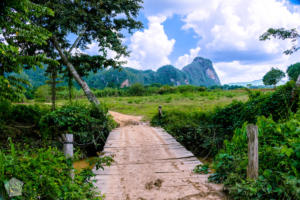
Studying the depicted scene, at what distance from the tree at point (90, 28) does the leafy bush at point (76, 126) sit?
189cm

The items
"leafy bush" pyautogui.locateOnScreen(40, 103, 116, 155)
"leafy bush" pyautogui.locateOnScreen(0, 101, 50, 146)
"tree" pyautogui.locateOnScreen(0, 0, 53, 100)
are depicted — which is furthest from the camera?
"leafy bush" pyautogui.locateOnScreen(0, 101, 50, 146)

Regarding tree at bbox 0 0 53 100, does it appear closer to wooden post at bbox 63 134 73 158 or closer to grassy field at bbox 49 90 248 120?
wooden post at bbox 63 134 73 158

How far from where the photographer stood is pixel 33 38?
5867 mm

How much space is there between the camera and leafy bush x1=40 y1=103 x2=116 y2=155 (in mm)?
7488

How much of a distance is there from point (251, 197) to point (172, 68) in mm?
172622

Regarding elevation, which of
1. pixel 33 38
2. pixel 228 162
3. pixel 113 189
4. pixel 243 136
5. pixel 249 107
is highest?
pixel 33 38

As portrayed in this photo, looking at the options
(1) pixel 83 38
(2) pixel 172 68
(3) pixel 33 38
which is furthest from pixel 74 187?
(2) pixel 172 68

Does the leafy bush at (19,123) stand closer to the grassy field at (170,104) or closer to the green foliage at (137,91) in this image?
the grassy field at (170,104)

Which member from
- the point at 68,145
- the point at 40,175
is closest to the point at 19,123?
the point at 68,145

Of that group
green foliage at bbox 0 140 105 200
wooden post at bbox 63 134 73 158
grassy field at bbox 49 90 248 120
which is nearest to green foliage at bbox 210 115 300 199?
green foliage at bbox 0 140 105 200

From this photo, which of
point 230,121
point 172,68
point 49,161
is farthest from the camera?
point 172,68

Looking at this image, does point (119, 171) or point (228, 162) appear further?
point (119, 171)

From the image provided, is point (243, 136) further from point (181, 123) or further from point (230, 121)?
point (181, 123)

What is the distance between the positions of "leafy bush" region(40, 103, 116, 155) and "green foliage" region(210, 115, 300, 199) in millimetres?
5047
